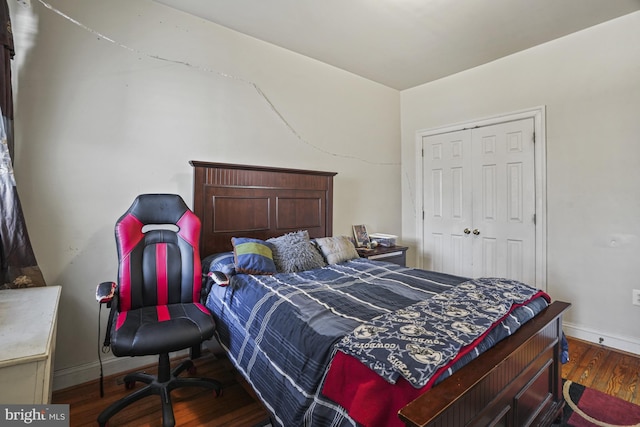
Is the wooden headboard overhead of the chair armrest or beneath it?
overhead

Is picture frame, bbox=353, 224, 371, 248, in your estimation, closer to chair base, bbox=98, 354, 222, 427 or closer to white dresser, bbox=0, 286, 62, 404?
chair base, bbox=98, 354, 222, 427

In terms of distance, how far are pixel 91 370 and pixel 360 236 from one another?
103 inches

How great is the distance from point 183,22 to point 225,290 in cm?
212

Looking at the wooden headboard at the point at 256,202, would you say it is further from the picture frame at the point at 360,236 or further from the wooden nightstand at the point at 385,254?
the wooden nightstand at the point at 385,254

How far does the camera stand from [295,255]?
8.06 ft

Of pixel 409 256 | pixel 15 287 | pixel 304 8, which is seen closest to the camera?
pixel 15 287

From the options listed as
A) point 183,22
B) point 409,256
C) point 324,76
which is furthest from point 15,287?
point 409,256

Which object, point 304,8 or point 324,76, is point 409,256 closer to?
point 324,76

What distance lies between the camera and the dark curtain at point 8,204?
1.68 metres

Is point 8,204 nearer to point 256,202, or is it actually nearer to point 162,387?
point 162,387

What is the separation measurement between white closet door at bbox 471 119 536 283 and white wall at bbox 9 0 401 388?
7.01ft

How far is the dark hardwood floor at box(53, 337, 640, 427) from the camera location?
5.87 ft

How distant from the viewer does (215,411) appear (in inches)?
73.5

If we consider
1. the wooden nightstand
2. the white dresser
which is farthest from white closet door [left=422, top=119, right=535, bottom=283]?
the white dresser
